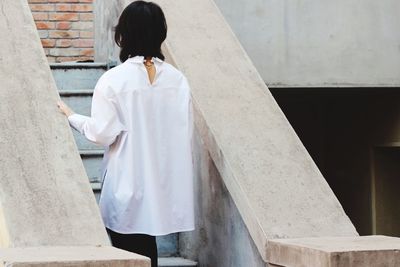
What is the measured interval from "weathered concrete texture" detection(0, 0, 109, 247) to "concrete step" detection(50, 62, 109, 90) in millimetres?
2040

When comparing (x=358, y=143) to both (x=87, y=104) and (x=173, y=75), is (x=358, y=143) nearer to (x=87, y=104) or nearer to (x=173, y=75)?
(x=87, y=104)

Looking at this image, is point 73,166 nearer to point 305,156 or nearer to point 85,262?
→ point 85,262

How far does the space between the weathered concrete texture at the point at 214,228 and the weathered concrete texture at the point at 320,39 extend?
2262mm

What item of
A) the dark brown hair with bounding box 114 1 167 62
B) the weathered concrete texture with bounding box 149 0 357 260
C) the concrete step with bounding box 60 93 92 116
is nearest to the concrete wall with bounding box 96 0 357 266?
the weathered concrete texture with bounding box 149 0 357 260

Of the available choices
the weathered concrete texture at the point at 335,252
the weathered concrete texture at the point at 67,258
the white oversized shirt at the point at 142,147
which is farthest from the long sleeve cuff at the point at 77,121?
the weathered concrete texture at the point at 335,252

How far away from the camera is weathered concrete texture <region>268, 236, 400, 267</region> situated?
3.44m

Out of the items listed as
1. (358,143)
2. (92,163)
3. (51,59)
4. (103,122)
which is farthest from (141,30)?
(51,59)

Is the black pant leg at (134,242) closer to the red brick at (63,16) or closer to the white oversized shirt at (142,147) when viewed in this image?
the white oversized shirt at (142,147)

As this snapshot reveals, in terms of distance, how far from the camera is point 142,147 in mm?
3908

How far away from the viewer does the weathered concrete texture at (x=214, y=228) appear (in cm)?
410

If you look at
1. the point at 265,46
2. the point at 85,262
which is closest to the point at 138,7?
the point at 85,262

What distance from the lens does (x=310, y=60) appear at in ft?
22.6

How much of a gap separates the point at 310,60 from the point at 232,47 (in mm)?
2025

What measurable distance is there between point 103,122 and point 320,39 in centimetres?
337
